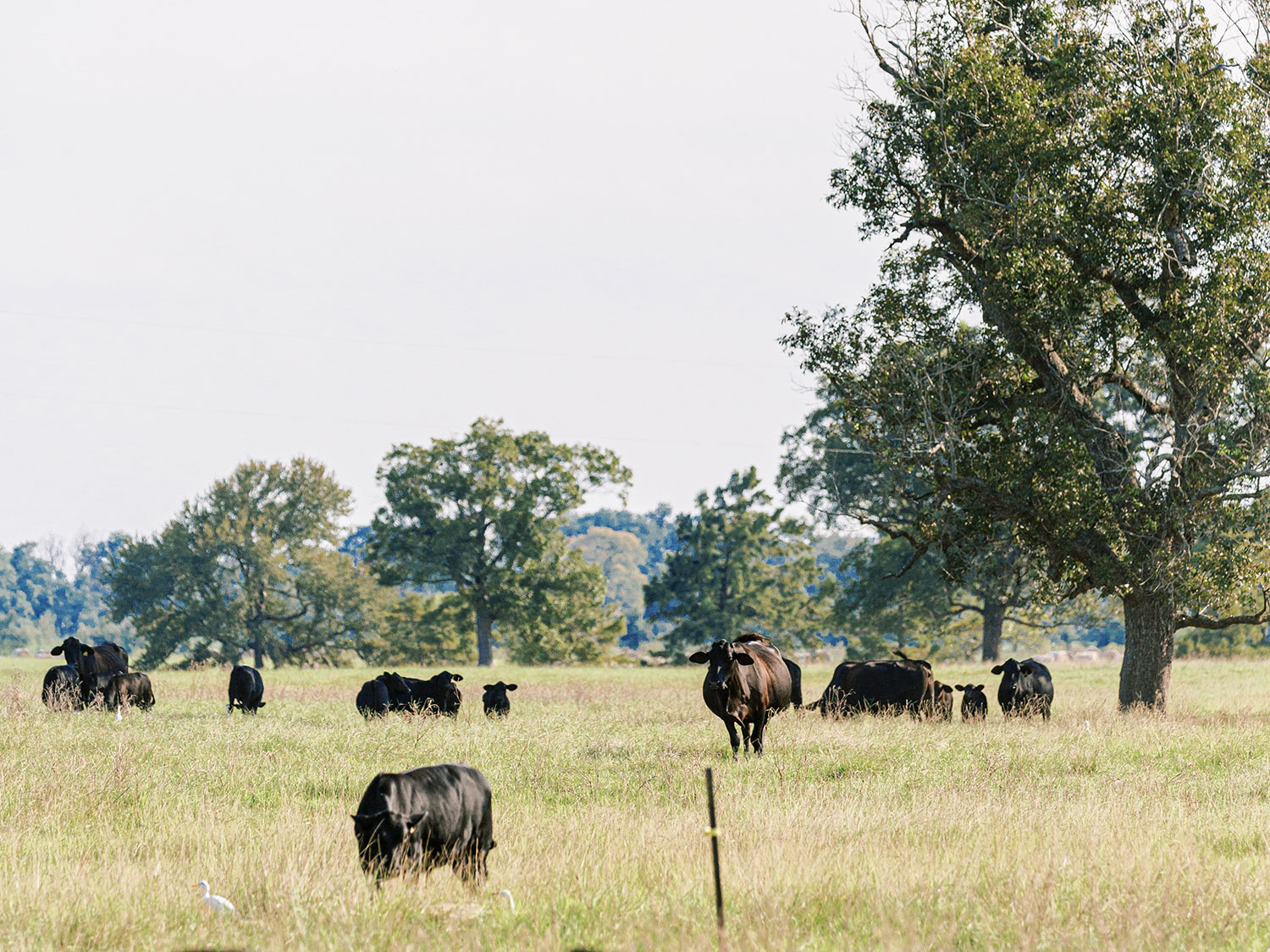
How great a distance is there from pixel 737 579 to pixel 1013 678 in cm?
4197

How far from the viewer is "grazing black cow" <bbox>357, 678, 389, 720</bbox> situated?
20422mm

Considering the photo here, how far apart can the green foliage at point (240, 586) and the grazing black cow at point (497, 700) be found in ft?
143

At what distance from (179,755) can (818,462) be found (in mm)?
38419

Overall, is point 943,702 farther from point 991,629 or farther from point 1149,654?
point 991,629

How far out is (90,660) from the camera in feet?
75.3

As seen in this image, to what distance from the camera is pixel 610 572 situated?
177875 millimetres

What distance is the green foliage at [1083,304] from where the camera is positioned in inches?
786

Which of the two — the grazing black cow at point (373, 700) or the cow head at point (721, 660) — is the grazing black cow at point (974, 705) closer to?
the cow head at point (721, 660)

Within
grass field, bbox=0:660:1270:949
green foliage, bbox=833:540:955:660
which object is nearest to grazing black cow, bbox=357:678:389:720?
grass field, bbox=0:660:1270:949

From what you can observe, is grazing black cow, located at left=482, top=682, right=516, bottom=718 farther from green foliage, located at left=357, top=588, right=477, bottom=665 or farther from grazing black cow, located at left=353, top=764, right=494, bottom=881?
green foliage, located at left=357, top=588, right=477, bottom=665

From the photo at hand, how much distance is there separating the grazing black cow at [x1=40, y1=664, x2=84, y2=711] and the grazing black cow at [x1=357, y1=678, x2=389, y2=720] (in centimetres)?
523

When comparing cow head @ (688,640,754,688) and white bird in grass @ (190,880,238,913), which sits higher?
cow head @ (688,640,754,688)

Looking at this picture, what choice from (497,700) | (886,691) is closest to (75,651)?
(497,700)

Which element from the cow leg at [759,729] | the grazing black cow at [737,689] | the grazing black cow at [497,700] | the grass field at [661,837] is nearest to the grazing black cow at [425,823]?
the grass field at [661,837]
